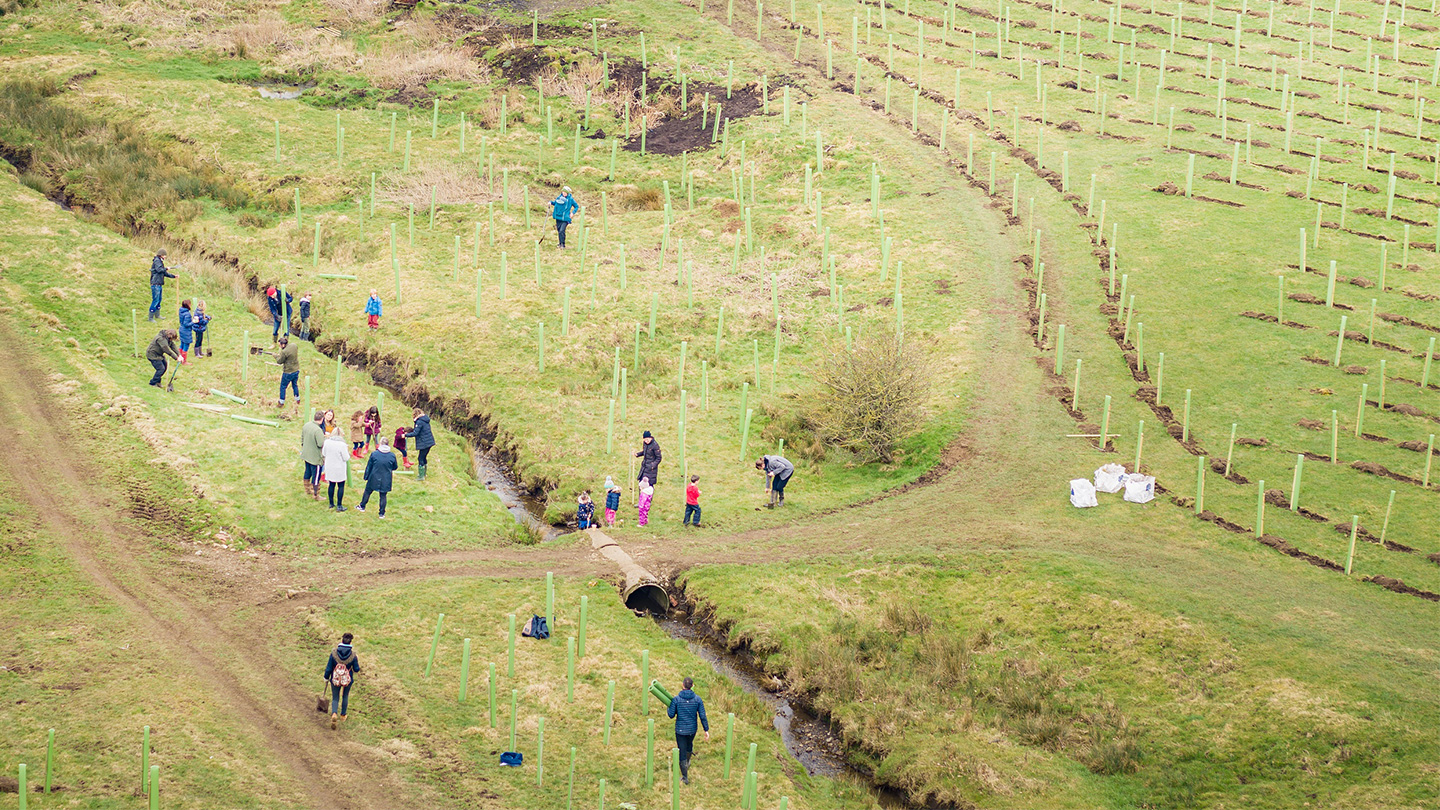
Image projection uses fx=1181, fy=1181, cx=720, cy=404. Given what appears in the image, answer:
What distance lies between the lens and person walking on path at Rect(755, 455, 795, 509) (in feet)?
105

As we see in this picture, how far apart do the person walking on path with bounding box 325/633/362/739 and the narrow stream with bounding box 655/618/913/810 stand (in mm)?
8260

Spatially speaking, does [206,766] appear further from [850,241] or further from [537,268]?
[850,241]

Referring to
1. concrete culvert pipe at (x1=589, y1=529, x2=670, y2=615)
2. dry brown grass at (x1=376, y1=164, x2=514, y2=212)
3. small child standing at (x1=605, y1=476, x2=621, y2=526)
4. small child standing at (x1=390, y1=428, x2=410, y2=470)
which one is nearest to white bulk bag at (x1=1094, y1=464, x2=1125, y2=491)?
concrete culvert pipe at (x1=589, y1=529, x2=670, y2=615)

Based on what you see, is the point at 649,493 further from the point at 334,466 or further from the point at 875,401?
the point at 334,466

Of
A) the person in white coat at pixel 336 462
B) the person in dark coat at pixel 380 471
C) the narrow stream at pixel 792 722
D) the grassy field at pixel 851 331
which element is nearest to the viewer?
the narrow stream at pixel 792 722

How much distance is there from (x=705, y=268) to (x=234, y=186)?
2034 cm

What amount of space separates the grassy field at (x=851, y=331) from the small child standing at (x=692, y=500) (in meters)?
0.79

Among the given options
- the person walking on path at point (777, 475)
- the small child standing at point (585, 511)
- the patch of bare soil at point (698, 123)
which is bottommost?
the small child standing at point (585, 511)

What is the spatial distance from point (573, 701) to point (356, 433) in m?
12.9

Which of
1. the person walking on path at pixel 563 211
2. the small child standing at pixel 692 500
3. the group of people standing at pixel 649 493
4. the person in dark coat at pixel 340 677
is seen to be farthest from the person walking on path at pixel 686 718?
the person walking on path at pixel 563 211

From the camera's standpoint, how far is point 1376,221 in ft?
143

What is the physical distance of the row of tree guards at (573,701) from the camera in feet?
67.9

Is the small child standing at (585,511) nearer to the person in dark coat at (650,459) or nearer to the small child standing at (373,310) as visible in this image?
the person in dark coat at (650,459)

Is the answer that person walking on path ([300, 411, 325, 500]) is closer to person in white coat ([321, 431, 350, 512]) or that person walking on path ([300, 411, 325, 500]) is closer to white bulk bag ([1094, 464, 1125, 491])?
person in white coat ([321, 431, 350, 512])
